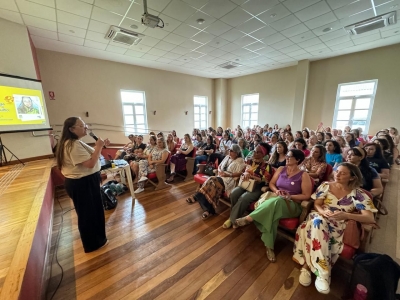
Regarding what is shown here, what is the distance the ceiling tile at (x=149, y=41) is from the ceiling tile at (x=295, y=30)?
311 cm

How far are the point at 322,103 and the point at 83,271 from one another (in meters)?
8.06

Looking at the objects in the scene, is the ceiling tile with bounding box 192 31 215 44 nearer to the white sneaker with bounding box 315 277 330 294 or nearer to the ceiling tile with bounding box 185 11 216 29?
the ceiling tile with bounding box 185 11 216 29

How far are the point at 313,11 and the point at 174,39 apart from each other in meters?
2.98

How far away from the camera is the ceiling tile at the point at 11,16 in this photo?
2998 millimetres

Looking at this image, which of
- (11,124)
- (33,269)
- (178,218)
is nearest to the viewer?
(33,269)

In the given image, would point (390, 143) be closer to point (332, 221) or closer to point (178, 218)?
point (332, 221)

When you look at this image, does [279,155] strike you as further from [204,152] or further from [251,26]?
[251,26]

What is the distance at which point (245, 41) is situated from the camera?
172 inches

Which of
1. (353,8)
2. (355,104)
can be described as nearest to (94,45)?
(353,8)

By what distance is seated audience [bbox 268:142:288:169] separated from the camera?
2.60 meters

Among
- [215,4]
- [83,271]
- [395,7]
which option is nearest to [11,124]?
[83,271]

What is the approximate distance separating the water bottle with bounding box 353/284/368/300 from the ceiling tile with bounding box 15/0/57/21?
17.7 ft

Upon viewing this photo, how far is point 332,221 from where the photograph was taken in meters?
1.55

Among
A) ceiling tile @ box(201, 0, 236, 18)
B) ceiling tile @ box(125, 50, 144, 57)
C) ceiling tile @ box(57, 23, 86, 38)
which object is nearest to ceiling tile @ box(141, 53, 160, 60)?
ceiling tile @ box(125, 50, 144, 57)
